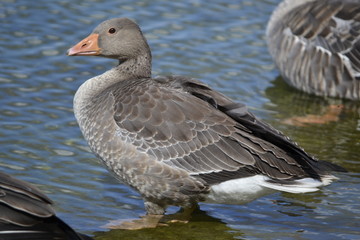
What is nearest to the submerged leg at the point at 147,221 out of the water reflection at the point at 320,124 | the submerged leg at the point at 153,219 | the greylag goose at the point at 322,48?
the submerged leg at the point at 153,219

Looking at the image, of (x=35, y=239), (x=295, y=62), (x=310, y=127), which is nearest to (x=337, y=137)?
(x=310, y=127)

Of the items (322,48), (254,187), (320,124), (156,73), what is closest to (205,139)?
(254,187)

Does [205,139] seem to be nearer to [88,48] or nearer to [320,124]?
[88,48]

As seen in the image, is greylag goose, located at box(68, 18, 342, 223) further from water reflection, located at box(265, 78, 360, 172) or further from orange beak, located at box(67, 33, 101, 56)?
water reflection, located at box(265, 78, 360, 172)

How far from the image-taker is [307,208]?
8.22m

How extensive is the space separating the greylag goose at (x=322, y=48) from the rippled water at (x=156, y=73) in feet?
0.87

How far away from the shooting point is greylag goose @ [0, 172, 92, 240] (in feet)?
18.2

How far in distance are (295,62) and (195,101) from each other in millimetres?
4713

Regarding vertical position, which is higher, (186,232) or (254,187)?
(254,187)

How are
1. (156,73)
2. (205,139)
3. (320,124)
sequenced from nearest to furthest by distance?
1. (205,139)
2. (320,124)
3. (156,73)

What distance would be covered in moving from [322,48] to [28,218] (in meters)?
7.14

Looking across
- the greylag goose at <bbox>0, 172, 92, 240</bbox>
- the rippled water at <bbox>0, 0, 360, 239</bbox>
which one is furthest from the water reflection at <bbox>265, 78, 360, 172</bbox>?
the greylag goose at <bbox>0, 172, 92, 240</bbox>

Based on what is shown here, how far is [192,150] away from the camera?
7562mm

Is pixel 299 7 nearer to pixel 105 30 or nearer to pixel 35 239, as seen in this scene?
pixel 105 30
